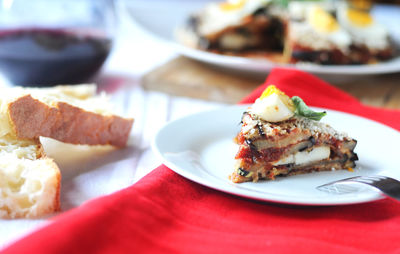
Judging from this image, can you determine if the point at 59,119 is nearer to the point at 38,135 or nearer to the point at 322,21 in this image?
the point at 38,135

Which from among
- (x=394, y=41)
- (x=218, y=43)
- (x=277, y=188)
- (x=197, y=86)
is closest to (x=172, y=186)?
(x=277, y=188)

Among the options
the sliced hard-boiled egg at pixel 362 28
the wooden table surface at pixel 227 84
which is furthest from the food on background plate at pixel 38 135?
the sliced hard-boiled egg at pixel 362 28

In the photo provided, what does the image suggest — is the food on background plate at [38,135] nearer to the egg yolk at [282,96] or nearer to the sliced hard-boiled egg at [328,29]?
the egg yolk at [282,96]

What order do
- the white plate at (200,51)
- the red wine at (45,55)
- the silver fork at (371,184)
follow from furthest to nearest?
the white plate at (200,51) < the red wine at (45,55) < the silver fork at (371,184)

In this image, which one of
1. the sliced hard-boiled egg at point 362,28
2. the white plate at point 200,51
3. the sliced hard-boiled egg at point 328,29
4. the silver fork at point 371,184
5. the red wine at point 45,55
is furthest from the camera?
the sliced hard-boiled egg at point 362,28

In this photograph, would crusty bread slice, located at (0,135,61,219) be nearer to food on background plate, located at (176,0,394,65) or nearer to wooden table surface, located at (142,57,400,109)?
wooden table surface, located at (142,57,400,109)

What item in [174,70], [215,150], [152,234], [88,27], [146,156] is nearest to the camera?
[152,234]

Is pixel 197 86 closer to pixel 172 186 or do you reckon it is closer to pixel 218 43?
pixel 218 43
